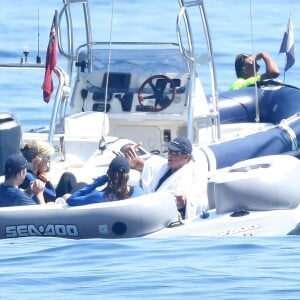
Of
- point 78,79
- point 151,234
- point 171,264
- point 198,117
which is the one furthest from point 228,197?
point 78,79

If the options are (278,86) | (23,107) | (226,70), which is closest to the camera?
(278,86)

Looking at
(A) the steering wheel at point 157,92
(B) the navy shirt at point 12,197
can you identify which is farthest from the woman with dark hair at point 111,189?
(A) the steering wheel at point 157,92

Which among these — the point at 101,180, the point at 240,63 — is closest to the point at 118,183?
the point at 101,180

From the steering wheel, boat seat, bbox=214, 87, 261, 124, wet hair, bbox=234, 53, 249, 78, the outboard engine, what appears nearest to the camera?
the outboard engine

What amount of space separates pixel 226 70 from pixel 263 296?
14130mm

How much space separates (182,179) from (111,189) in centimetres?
61

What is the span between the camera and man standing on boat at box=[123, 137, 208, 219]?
998 cm

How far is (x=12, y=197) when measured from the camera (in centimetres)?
964

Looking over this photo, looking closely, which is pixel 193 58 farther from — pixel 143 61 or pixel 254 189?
pixel 254 189

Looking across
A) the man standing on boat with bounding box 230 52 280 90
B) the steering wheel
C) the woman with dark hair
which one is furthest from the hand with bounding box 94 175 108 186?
the man standing on boat with bounding box 230 52 280 90

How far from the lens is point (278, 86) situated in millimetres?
14055

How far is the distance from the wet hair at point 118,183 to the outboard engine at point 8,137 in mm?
1077

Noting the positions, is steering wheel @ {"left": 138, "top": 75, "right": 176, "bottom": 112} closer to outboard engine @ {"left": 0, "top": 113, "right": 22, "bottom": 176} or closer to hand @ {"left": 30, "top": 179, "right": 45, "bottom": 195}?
outboard engine @ {"left": 0, "top": 113, "right": 22, "bottom": 176}

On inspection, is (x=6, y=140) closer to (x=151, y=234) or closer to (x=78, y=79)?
(x=151, y=234)
